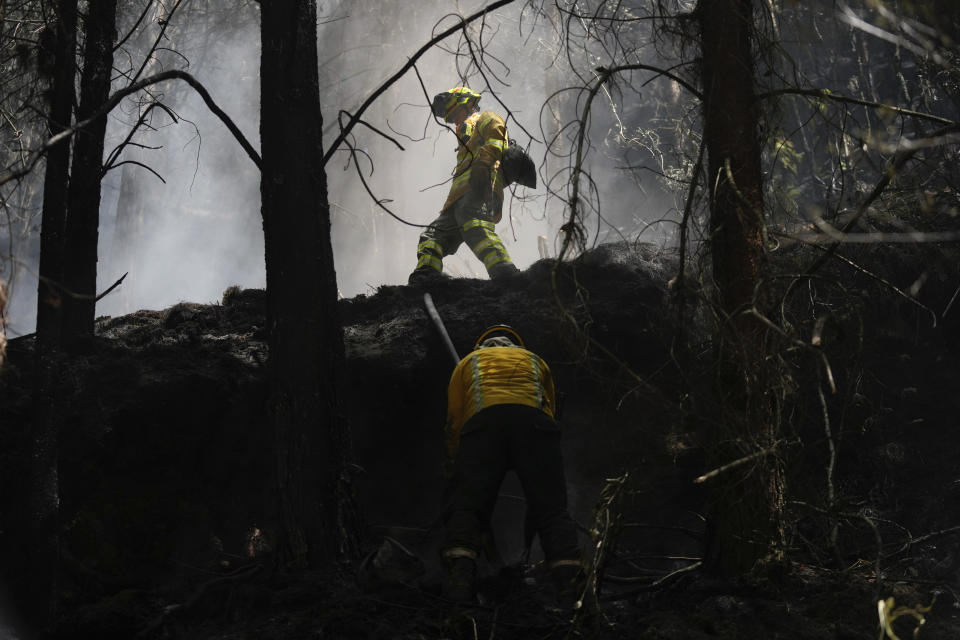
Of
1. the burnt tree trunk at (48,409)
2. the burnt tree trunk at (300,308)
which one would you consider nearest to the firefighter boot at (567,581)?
the burnt tree trunk at (300,308)

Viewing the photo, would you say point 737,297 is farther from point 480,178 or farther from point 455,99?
point 455,99

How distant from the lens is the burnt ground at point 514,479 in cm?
334

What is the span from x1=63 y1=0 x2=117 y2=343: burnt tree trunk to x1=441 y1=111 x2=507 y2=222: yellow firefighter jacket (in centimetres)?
267

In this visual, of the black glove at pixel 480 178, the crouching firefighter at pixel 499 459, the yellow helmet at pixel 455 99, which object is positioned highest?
the yellow helmet at pixel 455 99

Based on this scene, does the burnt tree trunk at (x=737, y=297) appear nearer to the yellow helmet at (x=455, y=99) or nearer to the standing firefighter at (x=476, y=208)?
the standing firefighter at (x=476, y=208)

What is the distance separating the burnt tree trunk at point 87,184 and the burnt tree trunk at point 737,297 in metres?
3.74

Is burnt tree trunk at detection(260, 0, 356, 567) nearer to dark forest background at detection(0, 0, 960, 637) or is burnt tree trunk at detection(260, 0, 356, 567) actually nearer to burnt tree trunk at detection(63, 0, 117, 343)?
dark forest background at detection(0, 0, 960, 637)

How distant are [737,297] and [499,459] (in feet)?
4.90

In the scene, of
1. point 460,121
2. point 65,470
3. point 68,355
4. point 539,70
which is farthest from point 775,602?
point 539,70

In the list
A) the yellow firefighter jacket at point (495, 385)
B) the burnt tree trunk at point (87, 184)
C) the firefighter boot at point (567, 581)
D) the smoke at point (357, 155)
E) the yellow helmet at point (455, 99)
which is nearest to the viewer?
the firefighter boot at point (567, 581)

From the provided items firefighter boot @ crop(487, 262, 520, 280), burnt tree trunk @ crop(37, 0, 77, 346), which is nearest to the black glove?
firefighter boot @ crop(487, 262, 520, 280)

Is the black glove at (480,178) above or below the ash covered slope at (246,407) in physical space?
above

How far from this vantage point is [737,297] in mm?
3434

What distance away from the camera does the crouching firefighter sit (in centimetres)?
369
